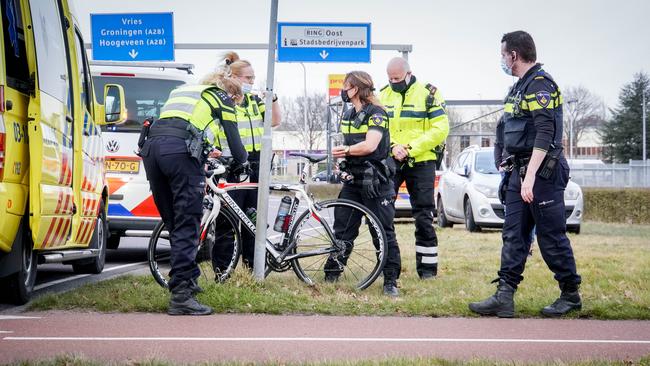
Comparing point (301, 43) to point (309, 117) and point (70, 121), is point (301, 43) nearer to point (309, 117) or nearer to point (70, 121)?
point (70, 121)

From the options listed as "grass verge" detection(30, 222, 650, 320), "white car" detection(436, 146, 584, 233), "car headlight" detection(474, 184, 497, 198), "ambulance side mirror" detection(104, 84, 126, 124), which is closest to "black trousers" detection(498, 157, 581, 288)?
"grass verge" detection(30, 222, 650, 320)

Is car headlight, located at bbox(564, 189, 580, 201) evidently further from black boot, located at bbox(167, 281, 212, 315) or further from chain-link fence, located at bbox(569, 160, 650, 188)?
chain-link fence, located at bbox(569, 160, 650, 188)

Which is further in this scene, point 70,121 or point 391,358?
point 70,121

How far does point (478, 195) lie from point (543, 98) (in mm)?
9859

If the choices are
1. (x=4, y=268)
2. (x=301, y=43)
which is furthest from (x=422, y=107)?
(x=301, y=43)

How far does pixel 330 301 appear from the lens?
23.9 ft

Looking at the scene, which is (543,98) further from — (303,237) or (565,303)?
(303,237)

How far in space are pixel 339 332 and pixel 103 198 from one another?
4.55 meters

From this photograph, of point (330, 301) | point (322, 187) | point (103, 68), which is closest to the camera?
point (330, 301)

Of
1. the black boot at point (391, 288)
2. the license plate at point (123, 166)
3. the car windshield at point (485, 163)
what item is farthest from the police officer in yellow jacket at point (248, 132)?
the car windshield at point (485, 163)

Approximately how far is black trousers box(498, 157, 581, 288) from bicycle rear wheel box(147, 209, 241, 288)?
7.46 ft

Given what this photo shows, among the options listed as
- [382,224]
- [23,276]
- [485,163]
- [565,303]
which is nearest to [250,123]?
[382,224]

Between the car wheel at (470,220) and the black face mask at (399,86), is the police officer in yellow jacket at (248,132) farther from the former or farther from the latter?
the car wheel at (470,220)

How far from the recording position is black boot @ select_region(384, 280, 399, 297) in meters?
7.87
